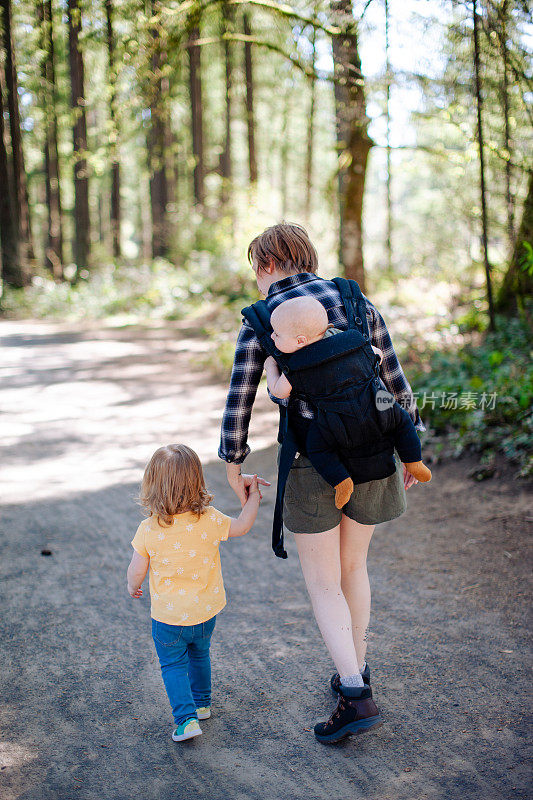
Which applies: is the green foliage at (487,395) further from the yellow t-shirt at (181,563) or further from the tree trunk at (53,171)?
the tree trunk at (53,171)

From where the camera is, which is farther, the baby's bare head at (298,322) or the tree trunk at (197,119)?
the tree trunk at (197,119)

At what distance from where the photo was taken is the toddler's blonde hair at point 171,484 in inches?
110

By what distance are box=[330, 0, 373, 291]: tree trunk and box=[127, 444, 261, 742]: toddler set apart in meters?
7.54

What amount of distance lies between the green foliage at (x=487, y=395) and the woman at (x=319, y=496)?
10.3ft

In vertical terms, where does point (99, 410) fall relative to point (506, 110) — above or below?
below

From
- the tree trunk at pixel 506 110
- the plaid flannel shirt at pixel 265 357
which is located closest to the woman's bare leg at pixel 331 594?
the plaid flannel shirt at pixel 265 357

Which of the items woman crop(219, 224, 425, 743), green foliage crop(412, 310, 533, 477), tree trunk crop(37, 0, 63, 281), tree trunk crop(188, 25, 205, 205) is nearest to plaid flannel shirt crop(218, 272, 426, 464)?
woman crop(219, 224, 425, 743)

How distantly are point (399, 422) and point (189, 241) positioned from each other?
2229cm

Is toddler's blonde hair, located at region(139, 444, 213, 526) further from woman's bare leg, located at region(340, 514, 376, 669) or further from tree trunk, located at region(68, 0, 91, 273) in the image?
tree trunk, located at region(68, 0, 91, 273)

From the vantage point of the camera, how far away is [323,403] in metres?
2.63

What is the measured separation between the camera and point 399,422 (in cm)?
270

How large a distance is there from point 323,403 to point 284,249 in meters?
0.66

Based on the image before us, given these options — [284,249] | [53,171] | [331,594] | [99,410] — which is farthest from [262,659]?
[53,171]

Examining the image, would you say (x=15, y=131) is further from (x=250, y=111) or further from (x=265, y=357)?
(x=265, y=357)
